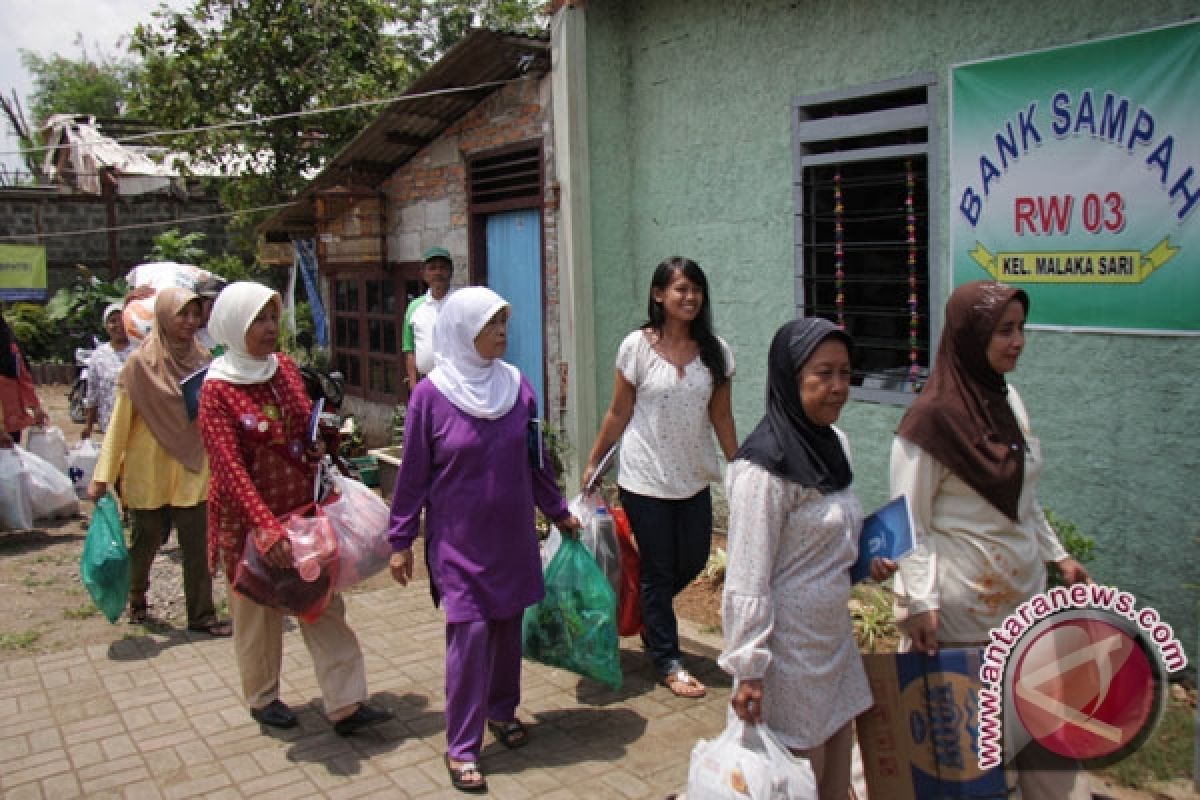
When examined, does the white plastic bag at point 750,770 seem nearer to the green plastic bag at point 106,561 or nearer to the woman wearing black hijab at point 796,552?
the woman wearing black hijab at point 796,552

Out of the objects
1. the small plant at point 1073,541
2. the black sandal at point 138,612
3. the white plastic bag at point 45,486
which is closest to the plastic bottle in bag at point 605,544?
the small plant at point 1073,541

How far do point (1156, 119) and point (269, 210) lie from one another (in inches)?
474

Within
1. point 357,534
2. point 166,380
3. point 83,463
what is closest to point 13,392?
point 83,463

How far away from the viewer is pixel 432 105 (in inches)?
351

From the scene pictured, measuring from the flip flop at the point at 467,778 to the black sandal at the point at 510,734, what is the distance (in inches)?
12.5

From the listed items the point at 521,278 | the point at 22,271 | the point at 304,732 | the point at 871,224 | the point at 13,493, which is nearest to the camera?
the point at 304,732

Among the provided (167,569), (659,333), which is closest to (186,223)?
(167,569)

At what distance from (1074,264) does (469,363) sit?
2827mm

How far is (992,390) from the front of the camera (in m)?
3.26

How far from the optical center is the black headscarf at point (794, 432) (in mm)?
2842

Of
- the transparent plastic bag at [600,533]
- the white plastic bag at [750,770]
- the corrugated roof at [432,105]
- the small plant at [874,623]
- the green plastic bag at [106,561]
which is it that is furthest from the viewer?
the corrugated roof at [432,105]

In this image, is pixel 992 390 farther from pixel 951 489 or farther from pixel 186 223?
pixel 186 223

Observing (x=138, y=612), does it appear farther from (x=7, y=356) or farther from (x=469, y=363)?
(x=7, y=356)

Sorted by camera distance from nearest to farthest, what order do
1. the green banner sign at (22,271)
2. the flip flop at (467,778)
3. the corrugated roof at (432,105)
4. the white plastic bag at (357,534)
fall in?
the flip flop at (467,778) → the white plastic bag at (357,534) → the corrugated roof at (432,105) → the green banner sign at (22,271)
